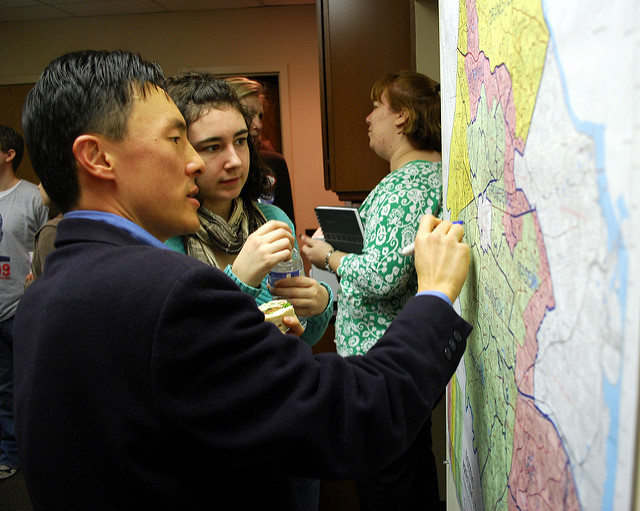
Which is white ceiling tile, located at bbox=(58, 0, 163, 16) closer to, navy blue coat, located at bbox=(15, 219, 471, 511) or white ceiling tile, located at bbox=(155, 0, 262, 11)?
white ceiling tile, located at bbox=(155, 0, 262, 11)

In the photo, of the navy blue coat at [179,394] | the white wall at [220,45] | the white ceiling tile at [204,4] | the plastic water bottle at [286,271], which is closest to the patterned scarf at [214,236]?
the plastic water bottle at [286,271]

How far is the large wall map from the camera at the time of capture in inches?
12.1

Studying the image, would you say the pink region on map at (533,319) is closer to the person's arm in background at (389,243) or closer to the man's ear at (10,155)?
the person's arm in background at (389,243)

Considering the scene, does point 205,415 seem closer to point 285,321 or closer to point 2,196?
point 285,321

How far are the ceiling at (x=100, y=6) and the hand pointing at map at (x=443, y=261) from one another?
174 inches

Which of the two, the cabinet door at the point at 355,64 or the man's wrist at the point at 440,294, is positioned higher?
the cabinet door at the point at 355,64

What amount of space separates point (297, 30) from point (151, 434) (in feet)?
15.7

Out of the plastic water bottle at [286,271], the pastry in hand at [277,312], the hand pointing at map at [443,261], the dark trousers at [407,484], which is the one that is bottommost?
the dark trousers at [407,484]

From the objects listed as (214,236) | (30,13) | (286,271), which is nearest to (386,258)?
(286,271)

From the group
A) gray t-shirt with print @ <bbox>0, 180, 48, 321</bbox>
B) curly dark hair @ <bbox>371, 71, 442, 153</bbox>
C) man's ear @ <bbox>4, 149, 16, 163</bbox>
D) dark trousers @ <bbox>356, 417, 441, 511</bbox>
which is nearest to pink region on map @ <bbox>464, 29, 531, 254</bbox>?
curly dark hair @ <bbox>371, 71, 442, 153</bbox>

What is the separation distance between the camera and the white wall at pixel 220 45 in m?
4.78

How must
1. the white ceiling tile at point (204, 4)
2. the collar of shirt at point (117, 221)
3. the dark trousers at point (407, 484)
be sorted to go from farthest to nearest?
the white ceiling tile at point (204, 4), the dark trousers at point (407, 484), the collar of shirt at point (117, 221)

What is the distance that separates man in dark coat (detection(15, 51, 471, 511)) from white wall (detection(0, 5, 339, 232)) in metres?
4.21

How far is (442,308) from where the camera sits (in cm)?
68
